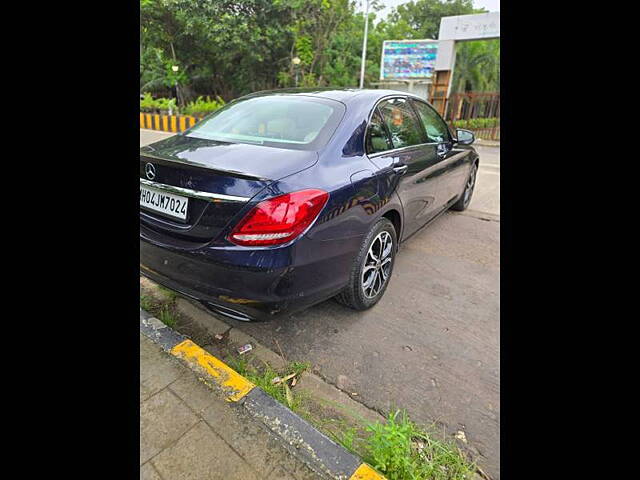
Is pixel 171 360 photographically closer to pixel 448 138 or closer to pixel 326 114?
pixel 326 114

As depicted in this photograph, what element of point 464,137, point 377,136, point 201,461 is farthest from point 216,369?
point 464,137

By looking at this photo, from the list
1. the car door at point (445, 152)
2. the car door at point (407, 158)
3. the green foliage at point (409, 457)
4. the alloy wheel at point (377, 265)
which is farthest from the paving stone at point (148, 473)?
the car door at point (445, 152)

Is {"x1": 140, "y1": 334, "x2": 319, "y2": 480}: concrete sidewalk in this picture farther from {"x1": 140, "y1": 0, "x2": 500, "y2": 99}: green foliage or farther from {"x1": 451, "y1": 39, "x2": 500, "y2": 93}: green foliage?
{"x1": 451, "y1": 39, "x2": 500, "y2": 93}: green foliage

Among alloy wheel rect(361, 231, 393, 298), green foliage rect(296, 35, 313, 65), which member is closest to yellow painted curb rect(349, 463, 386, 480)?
alloy wheel rect(361, 231, 393, 298)

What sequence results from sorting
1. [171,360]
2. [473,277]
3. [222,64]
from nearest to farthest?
[171,360] < [473,277] < [222,64]

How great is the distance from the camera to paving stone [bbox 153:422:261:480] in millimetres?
1565

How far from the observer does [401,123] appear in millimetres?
3016

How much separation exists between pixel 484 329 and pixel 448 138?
2085mm

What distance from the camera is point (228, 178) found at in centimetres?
185

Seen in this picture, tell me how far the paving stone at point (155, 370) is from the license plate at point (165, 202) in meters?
0.84
